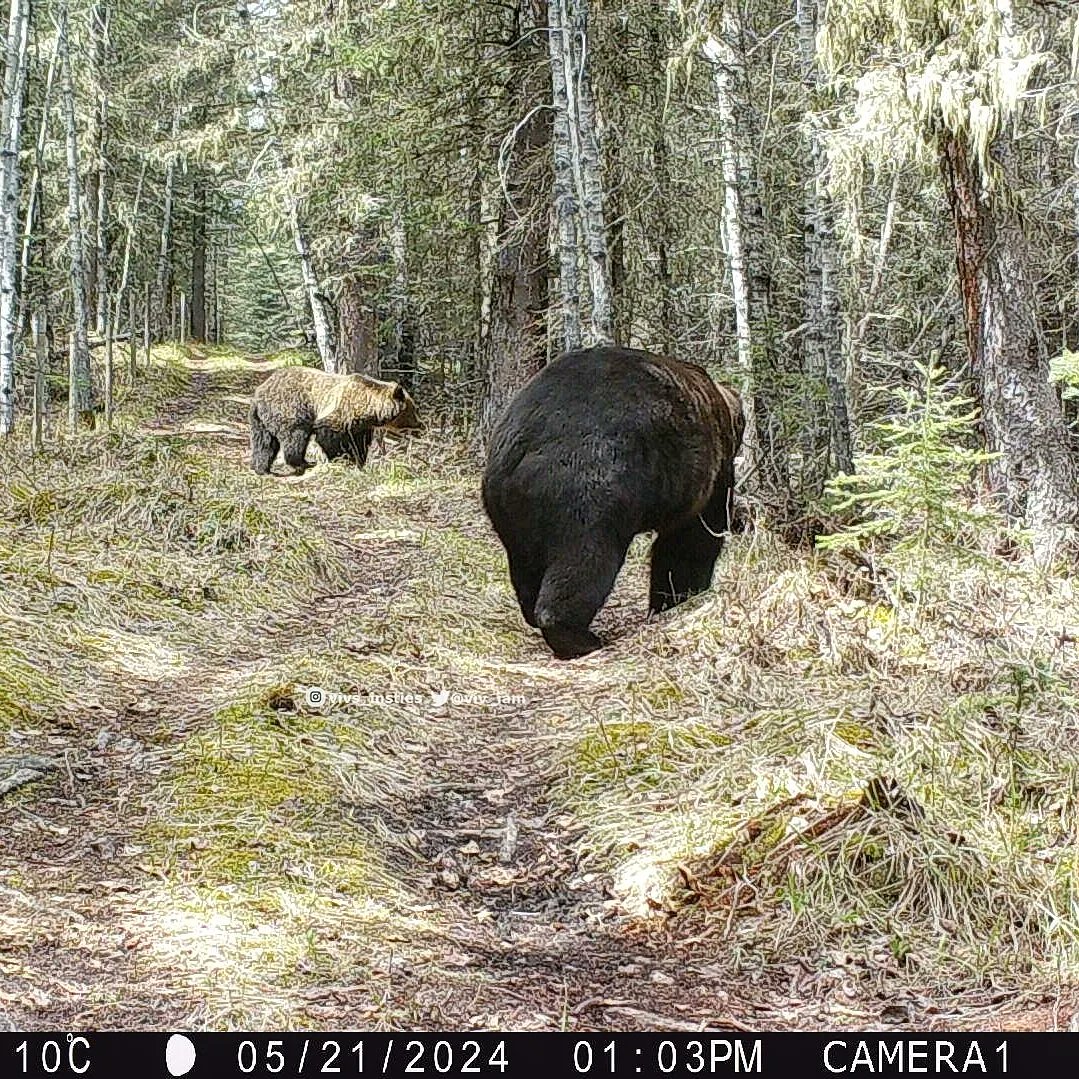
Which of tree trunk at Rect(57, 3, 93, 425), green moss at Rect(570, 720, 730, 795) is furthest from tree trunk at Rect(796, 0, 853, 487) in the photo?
tree trunk at Rect(57, 3, 93, 425)

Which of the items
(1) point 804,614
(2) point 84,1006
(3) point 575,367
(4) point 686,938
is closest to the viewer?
(2) point 84,1006

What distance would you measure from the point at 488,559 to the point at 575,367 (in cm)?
263

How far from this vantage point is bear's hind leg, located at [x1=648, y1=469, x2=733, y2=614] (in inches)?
309

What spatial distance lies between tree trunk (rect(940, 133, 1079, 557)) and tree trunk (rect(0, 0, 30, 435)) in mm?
8695

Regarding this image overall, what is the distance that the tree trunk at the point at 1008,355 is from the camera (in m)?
7.70

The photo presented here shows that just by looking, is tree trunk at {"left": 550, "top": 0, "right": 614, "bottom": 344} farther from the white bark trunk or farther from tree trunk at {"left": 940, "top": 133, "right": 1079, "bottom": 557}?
the white bark trunk

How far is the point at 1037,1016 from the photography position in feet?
9.93

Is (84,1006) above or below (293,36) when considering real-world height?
below

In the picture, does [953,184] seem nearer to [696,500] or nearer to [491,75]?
[696,500]

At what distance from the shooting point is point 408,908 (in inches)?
146


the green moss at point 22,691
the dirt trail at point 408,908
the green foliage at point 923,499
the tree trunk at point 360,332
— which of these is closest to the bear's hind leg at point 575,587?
the dirt trail at point 408,908

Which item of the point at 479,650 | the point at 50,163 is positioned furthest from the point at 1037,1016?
the point at 50,163

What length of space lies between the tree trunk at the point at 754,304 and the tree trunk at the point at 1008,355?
1.35 metres
